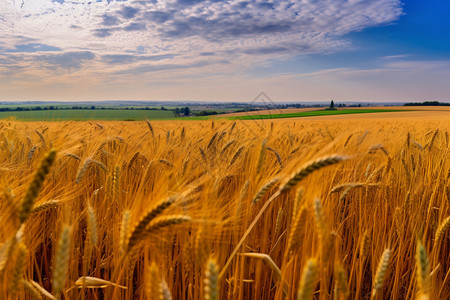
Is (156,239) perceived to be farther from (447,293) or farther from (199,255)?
(447,293)

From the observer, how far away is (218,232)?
104cm

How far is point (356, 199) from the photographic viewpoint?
2.24m

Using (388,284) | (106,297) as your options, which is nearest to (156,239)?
(106,297)

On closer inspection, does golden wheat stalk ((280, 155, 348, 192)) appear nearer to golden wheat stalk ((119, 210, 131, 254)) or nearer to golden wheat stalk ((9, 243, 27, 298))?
golden wheat stalk ((119, 210, 131, 254))

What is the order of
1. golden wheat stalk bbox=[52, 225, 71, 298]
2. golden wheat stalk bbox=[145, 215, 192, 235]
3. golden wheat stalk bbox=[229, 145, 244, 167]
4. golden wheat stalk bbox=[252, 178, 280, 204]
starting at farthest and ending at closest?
1. golden wheat stalk bbox=[229, 145, 244, 167]
2. golden wheat stalk bbox=[252, 178, 280, 204]
3. golden wheat stalk bbox=[145, 215, 192, 235]
4. golden wheat stalk bbox=[52, 225, 71, 298]

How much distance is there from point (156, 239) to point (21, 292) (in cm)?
68

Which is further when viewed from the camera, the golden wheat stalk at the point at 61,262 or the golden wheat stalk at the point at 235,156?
the golden wheat stalk at the point at 235,156

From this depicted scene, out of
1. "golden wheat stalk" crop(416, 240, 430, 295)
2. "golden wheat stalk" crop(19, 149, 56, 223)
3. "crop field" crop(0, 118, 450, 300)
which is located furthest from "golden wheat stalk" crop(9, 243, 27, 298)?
"golden wheat stalk" crop(416, 240, 430, 295)

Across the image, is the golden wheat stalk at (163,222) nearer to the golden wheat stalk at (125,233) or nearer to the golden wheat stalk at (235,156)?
the golden wheat stalk at (125,233)

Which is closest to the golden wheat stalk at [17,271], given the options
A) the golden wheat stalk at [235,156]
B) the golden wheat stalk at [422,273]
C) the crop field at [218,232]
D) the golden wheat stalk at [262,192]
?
the crop field at [218,232]

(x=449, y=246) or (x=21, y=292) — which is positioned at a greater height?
(x=21, y=292)

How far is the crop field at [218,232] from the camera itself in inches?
35.1

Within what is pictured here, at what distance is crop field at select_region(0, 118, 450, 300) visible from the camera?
0.89m

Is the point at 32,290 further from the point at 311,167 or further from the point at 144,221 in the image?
the point at 311,167
